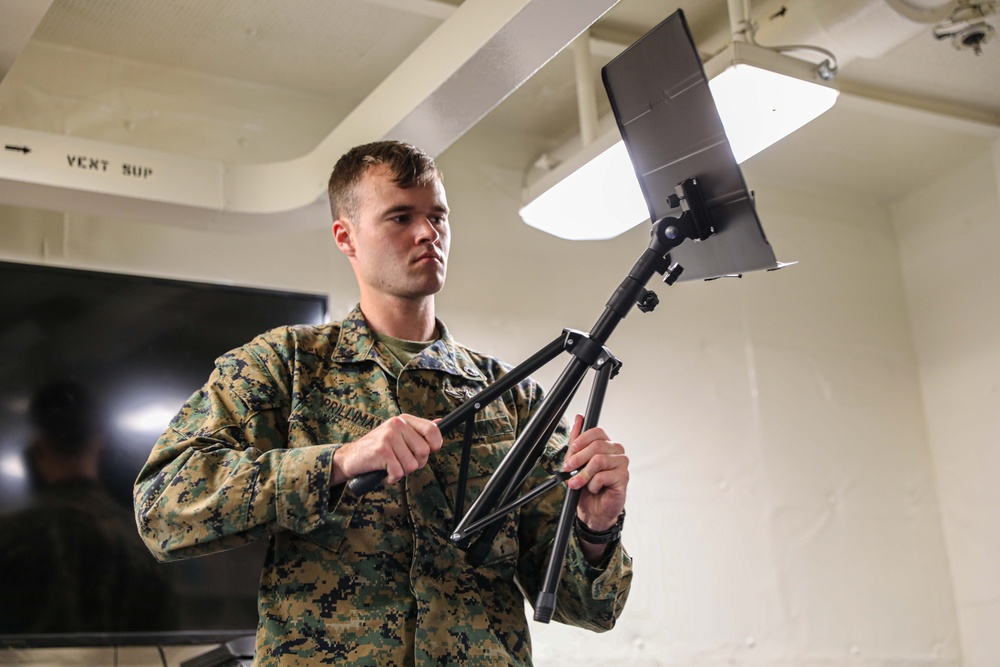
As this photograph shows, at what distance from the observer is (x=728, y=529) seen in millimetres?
3754

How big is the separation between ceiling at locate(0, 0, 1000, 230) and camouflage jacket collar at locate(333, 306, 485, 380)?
807mm

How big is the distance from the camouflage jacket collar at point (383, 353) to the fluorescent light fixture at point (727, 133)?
2.37ft

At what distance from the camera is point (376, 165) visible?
1872 mm

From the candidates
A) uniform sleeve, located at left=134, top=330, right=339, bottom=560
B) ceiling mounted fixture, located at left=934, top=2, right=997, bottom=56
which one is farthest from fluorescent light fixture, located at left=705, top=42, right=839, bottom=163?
uniform sleeve, located at left=134, top=330, right=339, bottom=560

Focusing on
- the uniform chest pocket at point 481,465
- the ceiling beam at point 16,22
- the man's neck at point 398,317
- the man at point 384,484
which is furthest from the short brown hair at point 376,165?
the ceiling beam at point 16,22

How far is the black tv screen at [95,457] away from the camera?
2.55 meters

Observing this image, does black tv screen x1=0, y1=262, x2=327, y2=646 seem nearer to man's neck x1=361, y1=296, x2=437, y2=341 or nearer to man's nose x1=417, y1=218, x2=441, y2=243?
man's neck x1=361, y1=296, x2=437, y2=341

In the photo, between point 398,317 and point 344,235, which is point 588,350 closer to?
point 398,317

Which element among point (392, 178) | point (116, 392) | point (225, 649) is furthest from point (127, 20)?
point (225, 649)

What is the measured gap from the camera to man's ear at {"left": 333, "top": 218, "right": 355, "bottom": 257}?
1.92m

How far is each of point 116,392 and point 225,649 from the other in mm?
826

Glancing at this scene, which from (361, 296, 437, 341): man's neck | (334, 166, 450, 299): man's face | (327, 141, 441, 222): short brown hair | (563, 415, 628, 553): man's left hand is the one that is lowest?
(563, 415, 628, 553): man's left hand

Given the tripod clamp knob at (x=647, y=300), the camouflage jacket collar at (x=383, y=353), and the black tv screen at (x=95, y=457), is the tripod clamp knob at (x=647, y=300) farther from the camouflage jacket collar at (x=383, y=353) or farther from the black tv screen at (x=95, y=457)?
the black tv screen at (x=95, y=457)

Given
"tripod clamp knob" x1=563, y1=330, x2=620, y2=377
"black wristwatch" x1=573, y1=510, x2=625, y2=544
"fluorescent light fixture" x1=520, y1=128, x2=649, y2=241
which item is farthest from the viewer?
"fluorescent light fixture" x1=520, y1=128, x2=649, y2=241
